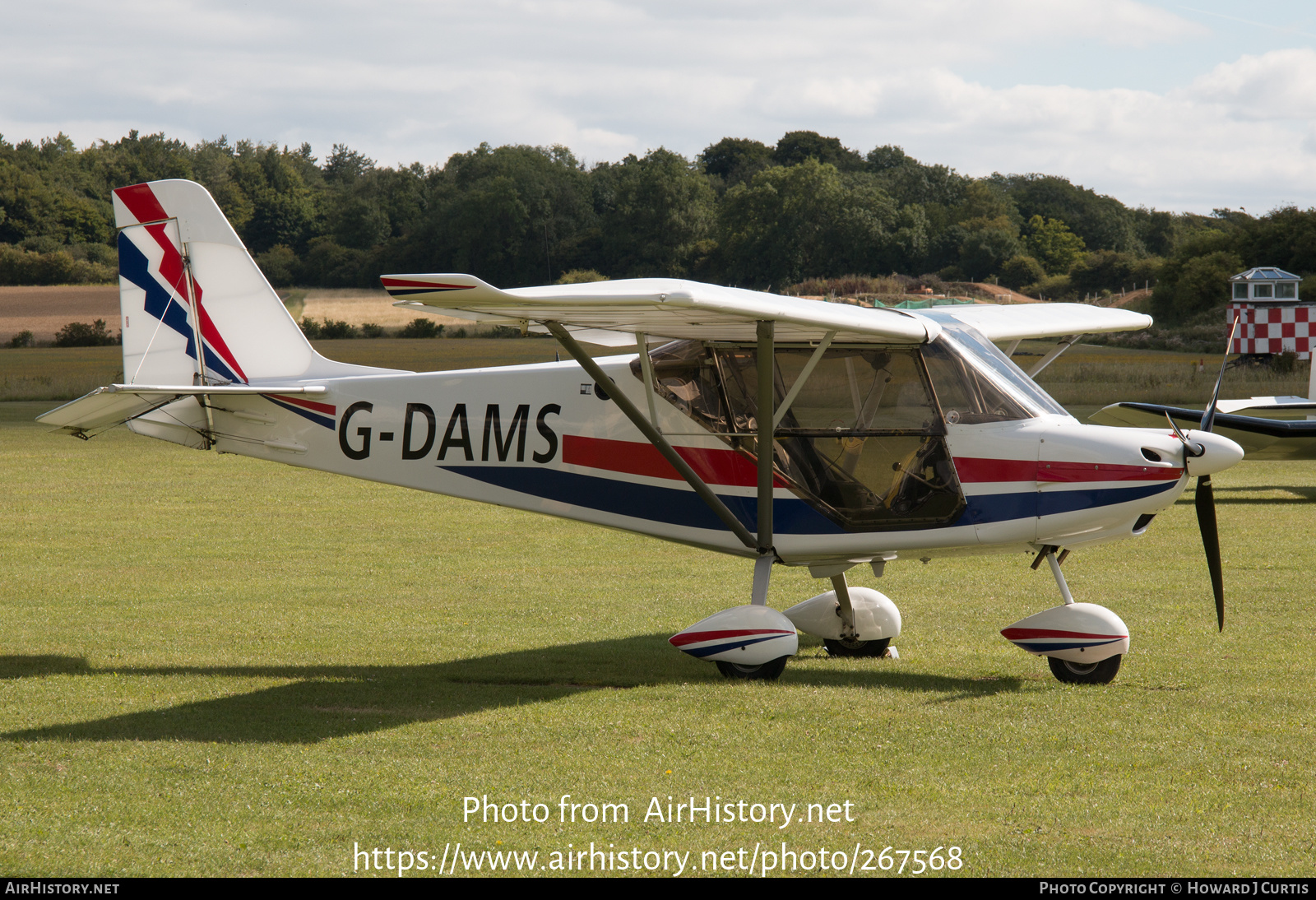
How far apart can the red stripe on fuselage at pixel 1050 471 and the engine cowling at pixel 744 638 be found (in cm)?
153

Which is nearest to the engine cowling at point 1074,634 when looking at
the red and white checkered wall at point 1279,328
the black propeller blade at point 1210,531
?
the black propeller blade at point 1210,531

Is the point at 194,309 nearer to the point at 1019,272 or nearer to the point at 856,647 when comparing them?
the point at 856,647

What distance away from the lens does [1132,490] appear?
6977mm

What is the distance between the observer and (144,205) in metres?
8.97

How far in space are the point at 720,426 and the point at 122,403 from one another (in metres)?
4.39

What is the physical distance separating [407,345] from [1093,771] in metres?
53.5

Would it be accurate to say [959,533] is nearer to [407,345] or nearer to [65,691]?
[65,691]

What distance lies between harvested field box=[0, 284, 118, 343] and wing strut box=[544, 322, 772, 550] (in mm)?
56869

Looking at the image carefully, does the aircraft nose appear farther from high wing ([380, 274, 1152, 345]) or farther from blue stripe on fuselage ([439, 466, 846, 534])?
blue stripe on fuselage ([439, 466, 846, 534])

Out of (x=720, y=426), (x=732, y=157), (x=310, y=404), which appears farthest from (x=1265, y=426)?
(x=732, y=157)

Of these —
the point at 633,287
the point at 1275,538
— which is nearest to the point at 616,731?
the point at 633,287

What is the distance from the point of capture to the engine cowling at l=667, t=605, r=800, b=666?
7305 mm

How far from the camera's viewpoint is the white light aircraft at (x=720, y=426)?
7.06m

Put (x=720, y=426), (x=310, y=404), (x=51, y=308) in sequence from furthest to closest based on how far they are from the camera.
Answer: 1. (x=51, y=308)
2. (x=310, y=404)
3. (x=720, y=426)
